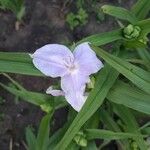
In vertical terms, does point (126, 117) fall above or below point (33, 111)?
above

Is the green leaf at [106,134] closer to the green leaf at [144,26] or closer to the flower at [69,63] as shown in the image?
the flower at [69,63]

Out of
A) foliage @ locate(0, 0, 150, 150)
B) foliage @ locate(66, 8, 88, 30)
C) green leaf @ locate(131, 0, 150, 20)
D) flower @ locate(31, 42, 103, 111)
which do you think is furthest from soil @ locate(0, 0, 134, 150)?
flower @ locate(31, 42, 103, 111)

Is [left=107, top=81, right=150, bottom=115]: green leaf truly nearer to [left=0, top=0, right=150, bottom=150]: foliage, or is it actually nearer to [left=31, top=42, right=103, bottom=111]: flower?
[left=0, top=0, right=150, bottom=150]: foliage

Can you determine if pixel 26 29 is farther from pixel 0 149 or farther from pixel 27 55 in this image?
pixel 27 55

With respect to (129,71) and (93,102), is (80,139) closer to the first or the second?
(93,102)

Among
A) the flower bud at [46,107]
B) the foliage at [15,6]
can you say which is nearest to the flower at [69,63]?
the flower bud at [46,107]

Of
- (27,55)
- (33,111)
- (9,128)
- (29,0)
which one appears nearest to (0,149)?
(9,128)

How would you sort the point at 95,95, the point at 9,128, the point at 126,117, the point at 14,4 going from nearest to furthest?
the point at 95,95
the point at 126,117
the point at 14,4
the point at 9,128

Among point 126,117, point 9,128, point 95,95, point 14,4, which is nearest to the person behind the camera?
point 95,95
